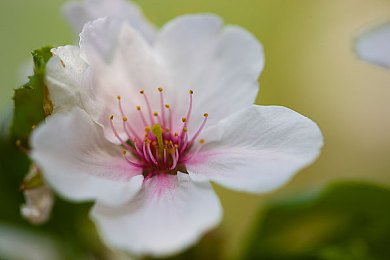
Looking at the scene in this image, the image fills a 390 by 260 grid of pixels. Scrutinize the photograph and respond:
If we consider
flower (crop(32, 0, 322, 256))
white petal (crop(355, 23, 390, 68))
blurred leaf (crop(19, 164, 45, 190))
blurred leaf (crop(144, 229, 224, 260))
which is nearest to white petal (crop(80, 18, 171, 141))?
flower (crop(32, 0, 322, 256))

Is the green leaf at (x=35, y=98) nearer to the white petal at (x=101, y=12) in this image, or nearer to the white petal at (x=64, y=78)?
the white petal at (x=64, y=78)

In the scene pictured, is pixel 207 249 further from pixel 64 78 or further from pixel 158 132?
pixel 64 78

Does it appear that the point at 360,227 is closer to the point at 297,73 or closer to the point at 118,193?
the point at 118,193

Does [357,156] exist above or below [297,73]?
below

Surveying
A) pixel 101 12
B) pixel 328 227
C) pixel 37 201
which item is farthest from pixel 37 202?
pixel 328 227

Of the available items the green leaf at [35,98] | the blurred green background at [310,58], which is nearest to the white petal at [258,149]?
the green leaf at [35,98]

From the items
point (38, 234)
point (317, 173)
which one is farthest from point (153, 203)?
point (317, 173)

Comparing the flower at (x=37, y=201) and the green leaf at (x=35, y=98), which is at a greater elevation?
the green leaf at (x=35, y=98)
